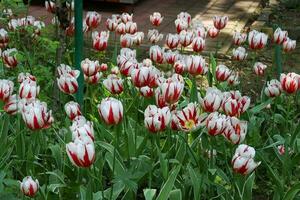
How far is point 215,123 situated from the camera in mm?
2314

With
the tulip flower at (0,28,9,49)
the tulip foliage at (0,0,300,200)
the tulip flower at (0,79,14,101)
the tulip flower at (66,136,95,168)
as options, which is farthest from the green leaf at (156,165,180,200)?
the tulip flower at (0,28,9,49)

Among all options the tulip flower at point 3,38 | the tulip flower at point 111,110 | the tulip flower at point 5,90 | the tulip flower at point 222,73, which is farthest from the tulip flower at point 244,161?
the tulip flower at point 3,38

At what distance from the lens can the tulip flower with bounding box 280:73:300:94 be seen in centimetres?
291

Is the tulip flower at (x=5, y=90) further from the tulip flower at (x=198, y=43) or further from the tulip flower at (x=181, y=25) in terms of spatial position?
the tulip flower at (x=181, y=25)

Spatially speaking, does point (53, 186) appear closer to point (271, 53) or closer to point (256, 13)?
point (271, 53)

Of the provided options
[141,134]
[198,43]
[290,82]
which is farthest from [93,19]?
[290,82]

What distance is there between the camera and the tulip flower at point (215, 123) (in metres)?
2.31

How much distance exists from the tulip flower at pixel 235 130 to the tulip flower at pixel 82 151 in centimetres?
63

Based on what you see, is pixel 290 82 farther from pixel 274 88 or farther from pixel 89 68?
pixel 89 68

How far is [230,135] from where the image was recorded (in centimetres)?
240

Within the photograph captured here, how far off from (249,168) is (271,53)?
4110 millimetres

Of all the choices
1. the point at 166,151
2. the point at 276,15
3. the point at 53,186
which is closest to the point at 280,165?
the point at 166,151

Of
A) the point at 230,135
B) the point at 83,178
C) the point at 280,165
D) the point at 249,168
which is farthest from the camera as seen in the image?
the point at 280,165

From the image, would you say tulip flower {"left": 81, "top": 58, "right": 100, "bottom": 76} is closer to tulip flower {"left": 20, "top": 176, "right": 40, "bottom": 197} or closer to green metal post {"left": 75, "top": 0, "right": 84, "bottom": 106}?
green metal post {"left": 75, "top": 0, "right": 84, "bottom": 106}
